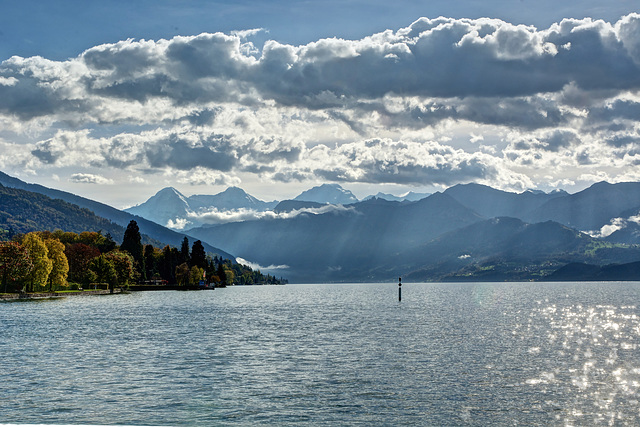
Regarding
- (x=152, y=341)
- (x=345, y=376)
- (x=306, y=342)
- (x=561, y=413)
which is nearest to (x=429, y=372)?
(x=345, y=376)

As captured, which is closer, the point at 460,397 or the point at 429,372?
the point at 460,397

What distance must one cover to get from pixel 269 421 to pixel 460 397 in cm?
1797

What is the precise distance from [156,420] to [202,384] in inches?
547

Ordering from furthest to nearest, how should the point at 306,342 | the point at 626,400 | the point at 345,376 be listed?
the point at 306,342, the point at 345,376, the point at 626,400

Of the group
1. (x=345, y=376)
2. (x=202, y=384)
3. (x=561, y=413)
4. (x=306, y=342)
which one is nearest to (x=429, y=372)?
(x=345, y=376)

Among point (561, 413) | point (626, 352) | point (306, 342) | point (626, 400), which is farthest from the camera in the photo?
point (306, 342)

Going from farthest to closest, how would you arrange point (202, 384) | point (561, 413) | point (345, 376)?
point (345, 376)
point (202, 384)
point (561, 413)

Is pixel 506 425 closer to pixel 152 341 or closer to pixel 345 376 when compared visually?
pixel 345 376

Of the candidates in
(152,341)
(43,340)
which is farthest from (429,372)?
(43,340)

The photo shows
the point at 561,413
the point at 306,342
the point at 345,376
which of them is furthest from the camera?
the point at 306,342

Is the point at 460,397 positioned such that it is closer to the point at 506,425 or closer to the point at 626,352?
the point at 506,425

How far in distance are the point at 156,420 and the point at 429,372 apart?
31682 mm

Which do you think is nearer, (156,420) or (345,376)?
(156,420)

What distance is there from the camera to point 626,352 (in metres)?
82.8
